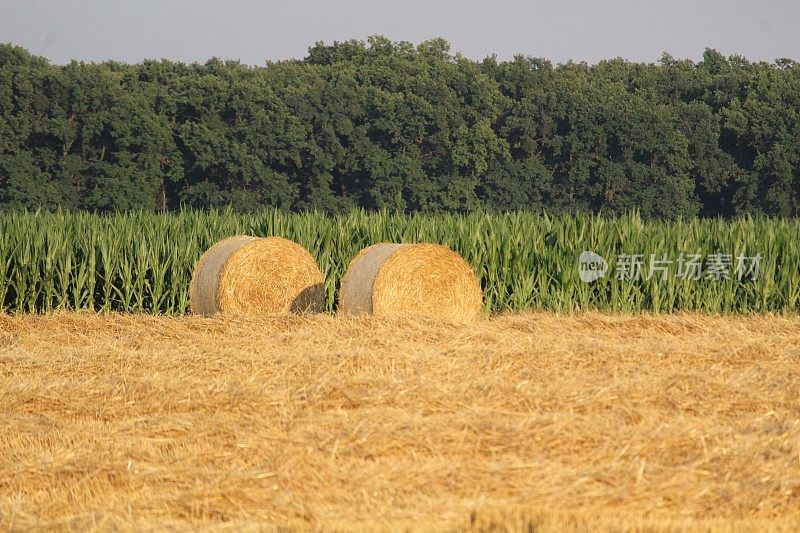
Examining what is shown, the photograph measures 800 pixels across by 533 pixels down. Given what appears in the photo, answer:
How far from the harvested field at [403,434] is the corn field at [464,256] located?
184 inches

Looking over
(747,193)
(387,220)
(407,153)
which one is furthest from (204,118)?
(387,220)

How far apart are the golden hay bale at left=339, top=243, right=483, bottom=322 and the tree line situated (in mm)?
24450

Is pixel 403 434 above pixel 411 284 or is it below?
below

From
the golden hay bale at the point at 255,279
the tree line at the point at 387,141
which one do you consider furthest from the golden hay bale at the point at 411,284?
the tree line at the point at 387,141

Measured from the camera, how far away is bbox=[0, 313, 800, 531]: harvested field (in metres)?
5.13

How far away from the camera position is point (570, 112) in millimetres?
42125

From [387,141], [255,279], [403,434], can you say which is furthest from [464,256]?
[387,141]

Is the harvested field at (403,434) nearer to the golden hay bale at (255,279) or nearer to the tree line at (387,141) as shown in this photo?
the golden hay bale at (255,279)

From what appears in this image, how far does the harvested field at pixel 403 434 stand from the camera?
202 inches

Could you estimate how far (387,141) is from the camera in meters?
40.8

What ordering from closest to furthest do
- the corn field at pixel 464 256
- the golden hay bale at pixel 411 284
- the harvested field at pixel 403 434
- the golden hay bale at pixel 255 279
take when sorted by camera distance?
the harvested field at pixel 403 434 → the golden hay bale at pixel 411 284 → the golden hay bale at pixel 255 279 → the corn field at pixel 464 256

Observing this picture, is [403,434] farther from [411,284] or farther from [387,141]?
[387,141]

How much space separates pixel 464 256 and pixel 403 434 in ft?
29.9

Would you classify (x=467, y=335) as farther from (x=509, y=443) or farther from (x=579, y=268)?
(x=579, y=268)
